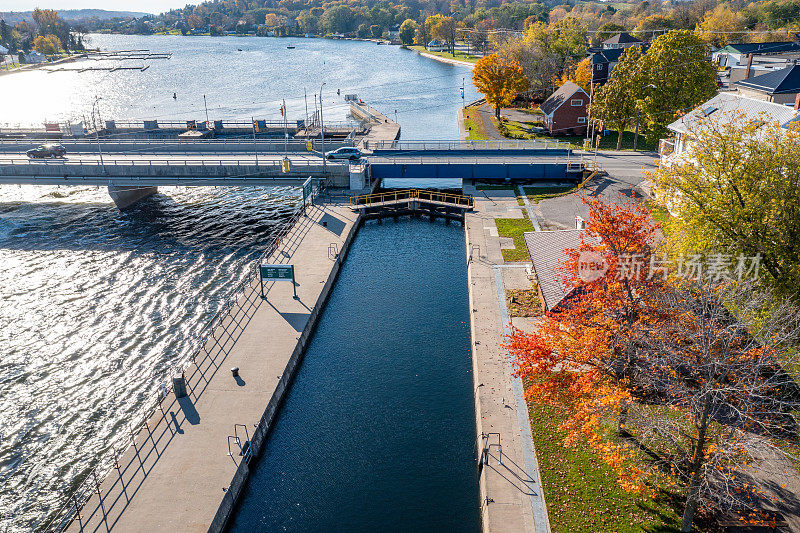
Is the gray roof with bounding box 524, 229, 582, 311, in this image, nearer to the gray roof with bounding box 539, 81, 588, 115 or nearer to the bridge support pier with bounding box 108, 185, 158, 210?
the bridge support pier with bounding box 108, 185, 158, 210

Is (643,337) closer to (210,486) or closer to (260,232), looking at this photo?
(210,486)

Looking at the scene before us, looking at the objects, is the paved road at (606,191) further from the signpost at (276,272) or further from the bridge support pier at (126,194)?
the bridge support pier at (126,194)

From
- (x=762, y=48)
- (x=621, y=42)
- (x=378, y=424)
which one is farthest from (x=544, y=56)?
(x=378, y=424)

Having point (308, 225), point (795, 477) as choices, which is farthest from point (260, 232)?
point (795, 477)

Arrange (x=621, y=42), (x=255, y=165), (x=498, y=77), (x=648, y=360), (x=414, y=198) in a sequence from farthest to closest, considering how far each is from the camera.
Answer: (x=621, y=42) → (x=498, y=77) → (x=414, y=198) → (x=255, y=165) → (x=648, y=360)

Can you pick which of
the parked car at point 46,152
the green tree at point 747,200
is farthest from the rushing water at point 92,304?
the green tree at point 747,200

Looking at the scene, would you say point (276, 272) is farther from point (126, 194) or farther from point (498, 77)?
point (498, 77)
